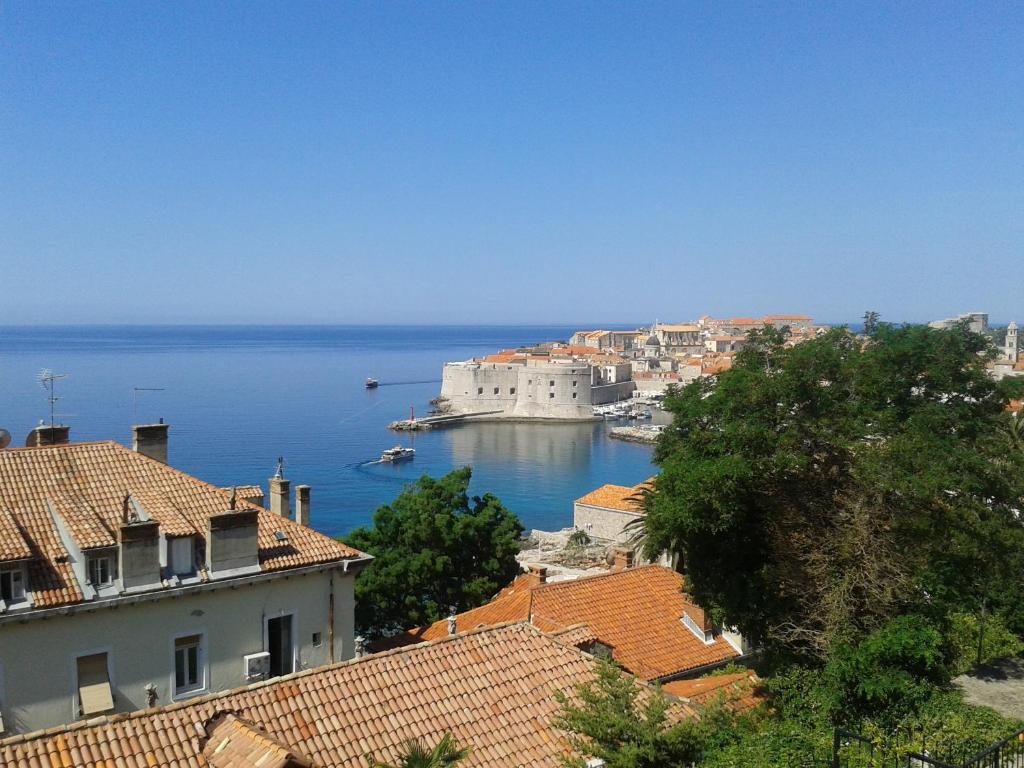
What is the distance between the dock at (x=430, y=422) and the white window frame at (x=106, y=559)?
222 ft

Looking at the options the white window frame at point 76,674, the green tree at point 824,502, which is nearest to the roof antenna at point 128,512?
the white window frame at point 76,674

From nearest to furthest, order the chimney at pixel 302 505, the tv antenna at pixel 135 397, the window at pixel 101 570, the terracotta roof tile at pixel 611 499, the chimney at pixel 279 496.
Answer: the window at pixel 101 570, the chimney at pixel 279 496, the chimney at pixel 302 505, the tv antenna at pixel 135 397, the terracotta roof tile at pixel 611 499

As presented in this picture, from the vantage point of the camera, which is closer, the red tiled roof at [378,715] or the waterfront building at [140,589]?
the red tiled roof at [378,715]

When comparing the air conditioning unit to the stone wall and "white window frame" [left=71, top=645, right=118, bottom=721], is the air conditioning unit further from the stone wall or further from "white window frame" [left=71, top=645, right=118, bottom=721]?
the stone wall

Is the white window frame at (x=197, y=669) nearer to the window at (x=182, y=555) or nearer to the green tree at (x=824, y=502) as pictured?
the window at (x=182, y=555)

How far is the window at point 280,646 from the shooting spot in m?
9.55

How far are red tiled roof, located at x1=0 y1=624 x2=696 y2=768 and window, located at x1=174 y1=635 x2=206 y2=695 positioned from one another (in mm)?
2471

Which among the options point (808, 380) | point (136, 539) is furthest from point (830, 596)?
point (136, 539)

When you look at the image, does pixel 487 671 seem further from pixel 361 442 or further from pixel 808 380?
pixel 361 442

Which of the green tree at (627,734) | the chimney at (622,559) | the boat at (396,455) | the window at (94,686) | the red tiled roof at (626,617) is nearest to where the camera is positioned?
the green tree at (627,734)

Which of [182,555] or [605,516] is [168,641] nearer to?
[182,555]

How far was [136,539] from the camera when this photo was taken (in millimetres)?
8383

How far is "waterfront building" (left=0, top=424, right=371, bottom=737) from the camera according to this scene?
315 inches

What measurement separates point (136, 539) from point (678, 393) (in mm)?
8037
